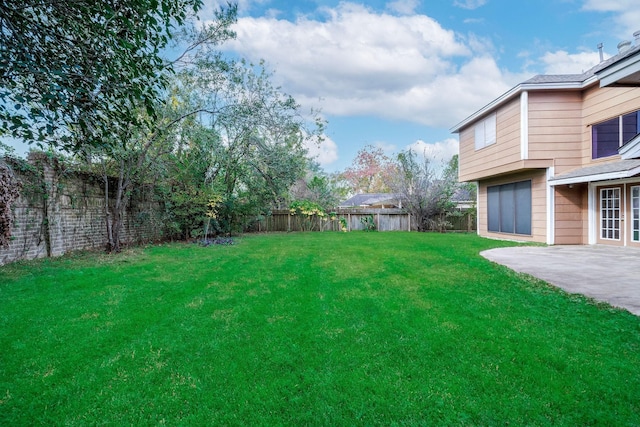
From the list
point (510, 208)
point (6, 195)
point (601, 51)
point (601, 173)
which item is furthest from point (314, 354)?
point (601, 51)

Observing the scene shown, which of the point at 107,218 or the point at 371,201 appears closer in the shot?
the point at 107,218

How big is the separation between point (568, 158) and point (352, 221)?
9902 mm

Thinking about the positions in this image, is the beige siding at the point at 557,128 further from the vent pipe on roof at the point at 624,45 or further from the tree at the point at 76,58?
the tree at the point at 76,58

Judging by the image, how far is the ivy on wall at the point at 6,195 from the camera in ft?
15.9

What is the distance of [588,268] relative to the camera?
18.7ft

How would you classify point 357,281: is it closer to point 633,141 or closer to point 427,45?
point 633,141

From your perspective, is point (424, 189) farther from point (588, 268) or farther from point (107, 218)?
point (107, 218)

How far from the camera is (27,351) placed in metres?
2.69

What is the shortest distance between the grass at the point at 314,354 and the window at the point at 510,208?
653 centimetres

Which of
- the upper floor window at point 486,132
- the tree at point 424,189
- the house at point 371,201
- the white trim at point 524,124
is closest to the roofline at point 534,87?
the white trim at point 524,124

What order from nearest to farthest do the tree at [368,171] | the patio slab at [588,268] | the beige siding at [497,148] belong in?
the patio slab at [588,268], the beige siding at [497,148], the tree at [368,171]

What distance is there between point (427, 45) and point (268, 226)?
1087 centimetres

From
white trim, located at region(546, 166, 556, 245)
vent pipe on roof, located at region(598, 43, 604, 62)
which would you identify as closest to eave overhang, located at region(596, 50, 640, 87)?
white trim, located at region(546, 166, 556, 245)

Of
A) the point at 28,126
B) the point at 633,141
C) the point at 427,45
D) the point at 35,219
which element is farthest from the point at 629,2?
the point at 35,219
